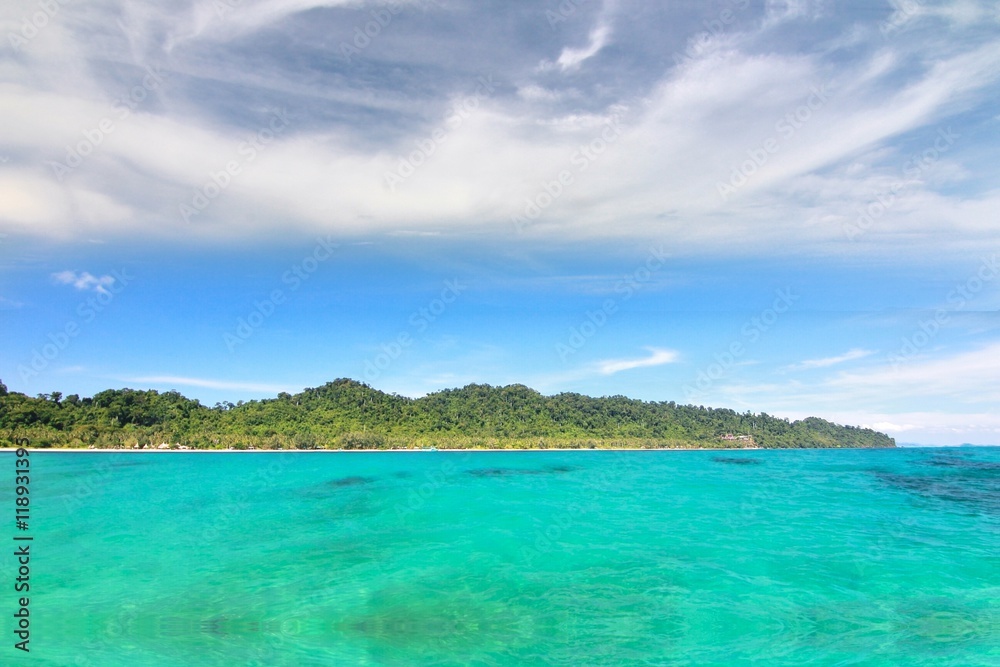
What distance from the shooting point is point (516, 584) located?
13094 millimetres

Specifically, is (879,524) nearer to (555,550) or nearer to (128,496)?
(555,550)

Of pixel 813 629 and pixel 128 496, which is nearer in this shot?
pixel 813 629

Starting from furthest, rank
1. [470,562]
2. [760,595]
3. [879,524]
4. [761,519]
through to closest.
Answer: [761,519]
[879,524]
[470,562]
[760,595]

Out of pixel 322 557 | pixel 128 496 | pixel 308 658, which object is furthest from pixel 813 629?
pixel 128 496

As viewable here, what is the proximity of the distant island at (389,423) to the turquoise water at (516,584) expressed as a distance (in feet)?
246

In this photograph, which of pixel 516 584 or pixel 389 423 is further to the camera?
pixel 389 423

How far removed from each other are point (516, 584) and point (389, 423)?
103 m

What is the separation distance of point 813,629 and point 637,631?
357cm

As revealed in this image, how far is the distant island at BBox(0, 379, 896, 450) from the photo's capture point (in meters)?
88.2

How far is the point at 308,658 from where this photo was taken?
890cm

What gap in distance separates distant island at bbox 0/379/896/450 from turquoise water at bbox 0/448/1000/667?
246ft

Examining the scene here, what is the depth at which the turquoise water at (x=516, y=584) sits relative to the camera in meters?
9.31

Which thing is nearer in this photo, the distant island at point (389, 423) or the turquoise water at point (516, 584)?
the turquoise water at point (516, 584)

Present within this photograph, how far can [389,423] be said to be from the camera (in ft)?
369
